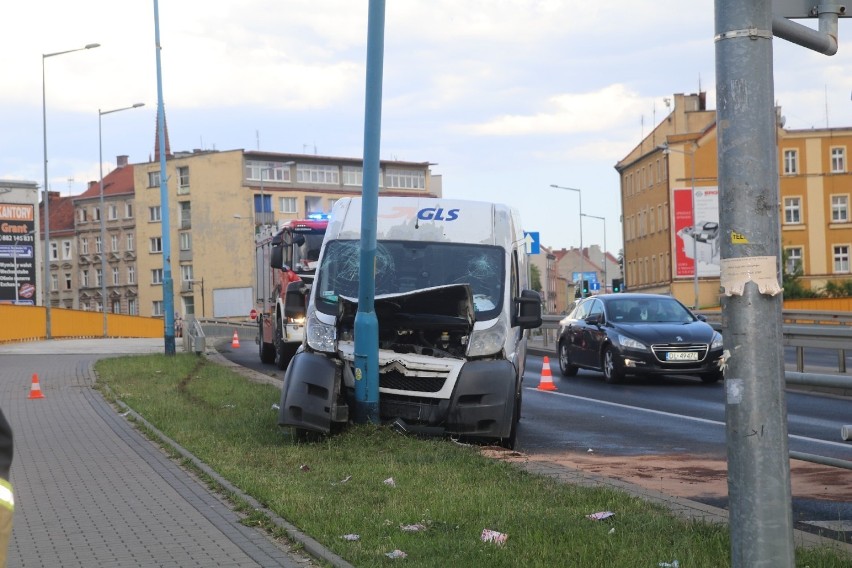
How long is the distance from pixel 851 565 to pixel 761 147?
2760 mm

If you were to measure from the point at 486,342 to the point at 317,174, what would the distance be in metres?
106

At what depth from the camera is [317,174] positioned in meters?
119

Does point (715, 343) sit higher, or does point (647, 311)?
point (647, 311)

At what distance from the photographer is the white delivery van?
12.8m

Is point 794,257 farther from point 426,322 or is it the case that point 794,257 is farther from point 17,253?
point 426,322

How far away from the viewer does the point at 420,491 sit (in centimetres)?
941

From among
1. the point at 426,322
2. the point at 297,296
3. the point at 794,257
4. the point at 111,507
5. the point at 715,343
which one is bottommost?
the point at 111,507

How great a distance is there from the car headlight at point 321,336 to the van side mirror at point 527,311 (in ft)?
6.30

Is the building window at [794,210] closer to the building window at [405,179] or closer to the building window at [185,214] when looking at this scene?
the building window at [405,179]

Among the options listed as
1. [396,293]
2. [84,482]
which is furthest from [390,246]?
[84,482]

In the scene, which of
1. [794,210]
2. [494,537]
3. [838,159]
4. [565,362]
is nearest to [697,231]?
[794,210]

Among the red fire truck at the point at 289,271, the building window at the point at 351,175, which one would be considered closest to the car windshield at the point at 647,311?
the red fire truck at the point at 289,271

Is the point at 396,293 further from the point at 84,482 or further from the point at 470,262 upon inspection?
the point at 84,482

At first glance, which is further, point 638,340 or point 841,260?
point 841,260
